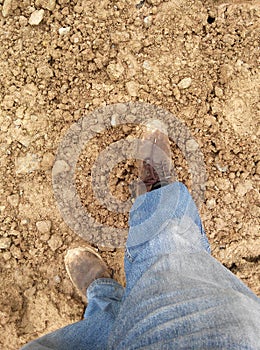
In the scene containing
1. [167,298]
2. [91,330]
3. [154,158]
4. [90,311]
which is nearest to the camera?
[167,298]

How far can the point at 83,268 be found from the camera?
159 centimetres

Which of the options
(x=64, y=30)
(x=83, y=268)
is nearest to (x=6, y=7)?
(x=64, y=30)

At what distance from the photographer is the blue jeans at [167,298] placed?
95 cm

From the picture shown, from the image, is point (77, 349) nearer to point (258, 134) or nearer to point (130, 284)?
point (130, 284)

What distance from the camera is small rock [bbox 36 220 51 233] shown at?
163 centimetres

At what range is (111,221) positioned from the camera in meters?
1.64

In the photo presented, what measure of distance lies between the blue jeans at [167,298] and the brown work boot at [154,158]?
103 mm

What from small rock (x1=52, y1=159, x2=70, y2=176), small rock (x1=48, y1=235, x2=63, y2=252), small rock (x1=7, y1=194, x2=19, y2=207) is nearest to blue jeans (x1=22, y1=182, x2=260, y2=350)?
small rock (x1=48, y1=235, x2=63, y2=252)

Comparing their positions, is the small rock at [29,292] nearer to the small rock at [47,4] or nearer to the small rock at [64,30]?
the small rock at [64,30]

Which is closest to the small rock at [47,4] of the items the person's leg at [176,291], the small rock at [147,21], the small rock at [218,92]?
the small rock at [147,21]

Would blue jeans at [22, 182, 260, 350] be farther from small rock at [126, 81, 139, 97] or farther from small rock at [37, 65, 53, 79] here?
small rock at [37, 65, 53, 79]

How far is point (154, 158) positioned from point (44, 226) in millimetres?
536

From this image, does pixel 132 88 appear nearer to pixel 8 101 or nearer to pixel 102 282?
pixel 8 101

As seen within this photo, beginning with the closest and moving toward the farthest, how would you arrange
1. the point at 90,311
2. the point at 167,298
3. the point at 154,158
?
the point at 167,298, the point at 90,311, the point at 154,158
